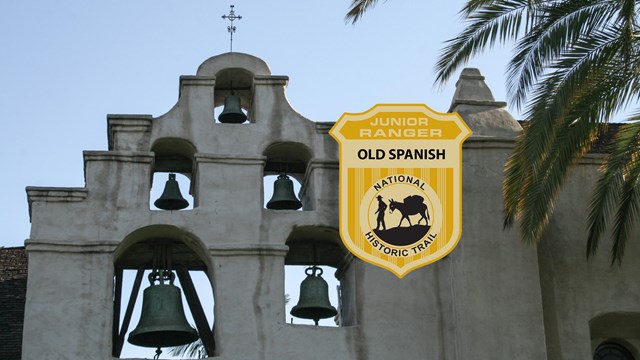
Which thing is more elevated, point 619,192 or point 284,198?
point 284,198

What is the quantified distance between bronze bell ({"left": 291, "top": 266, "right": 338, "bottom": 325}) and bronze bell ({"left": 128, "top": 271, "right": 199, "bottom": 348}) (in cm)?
160

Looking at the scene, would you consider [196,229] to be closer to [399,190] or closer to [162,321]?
[162,321]

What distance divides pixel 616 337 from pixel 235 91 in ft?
22.0

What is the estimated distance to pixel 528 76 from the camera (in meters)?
20.8

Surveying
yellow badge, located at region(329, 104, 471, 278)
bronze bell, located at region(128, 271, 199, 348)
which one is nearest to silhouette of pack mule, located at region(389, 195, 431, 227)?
yellow badge, located at region(329, 104, 471, 278)

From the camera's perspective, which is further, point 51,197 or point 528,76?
point 51,197

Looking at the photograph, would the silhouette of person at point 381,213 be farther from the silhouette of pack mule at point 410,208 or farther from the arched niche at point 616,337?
the arched niche at point 616,337

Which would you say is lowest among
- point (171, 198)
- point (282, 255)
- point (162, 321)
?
point (162, 321)

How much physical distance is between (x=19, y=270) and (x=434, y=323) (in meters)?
7.60

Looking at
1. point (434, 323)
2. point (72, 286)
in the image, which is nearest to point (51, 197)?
point (72, 286)

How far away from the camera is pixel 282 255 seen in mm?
22375

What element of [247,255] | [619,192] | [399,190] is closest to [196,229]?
[247,255]

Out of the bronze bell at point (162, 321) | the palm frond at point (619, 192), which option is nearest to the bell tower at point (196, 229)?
the bronze bell at point (162, 321)

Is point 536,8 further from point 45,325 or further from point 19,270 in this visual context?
point 19,270
